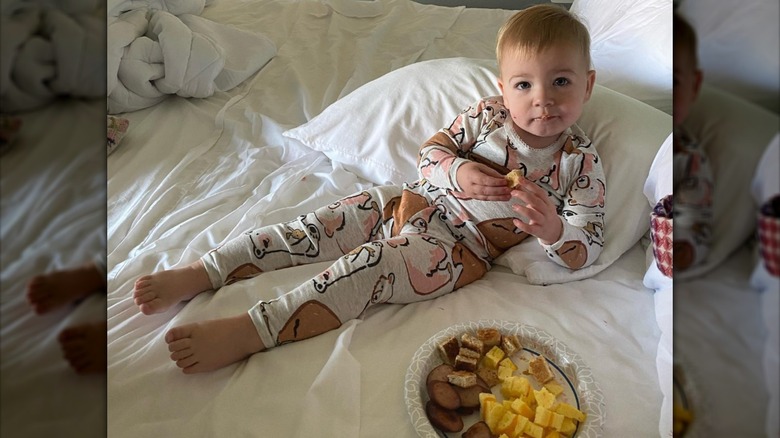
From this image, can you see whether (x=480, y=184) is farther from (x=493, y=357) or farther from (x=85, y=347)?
(x=85, y=347)

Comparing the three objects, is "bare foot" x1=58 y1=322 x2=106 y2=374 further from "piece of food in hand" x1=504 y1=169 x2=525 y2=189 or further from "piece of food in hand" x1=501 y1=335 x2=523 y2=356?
"piece of food in hand" x1=504 y1=169 x2=525 y2=189

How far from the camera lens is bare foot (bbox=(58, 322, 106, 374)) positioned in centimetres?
17

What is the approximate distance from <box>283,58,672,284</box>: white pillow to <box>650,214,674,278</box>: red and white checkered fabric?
0.11 m

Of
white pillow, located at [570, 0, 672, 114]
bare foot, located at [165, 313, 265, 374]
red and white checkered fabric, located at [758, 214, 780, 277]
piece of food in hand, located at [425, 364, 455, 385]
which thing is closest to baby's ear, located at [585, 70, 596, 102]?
white pillow, located at [570, 0, 672, 114]

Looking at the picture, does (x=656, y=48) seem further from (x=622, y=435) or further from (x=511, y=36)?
(x=622, y=435)

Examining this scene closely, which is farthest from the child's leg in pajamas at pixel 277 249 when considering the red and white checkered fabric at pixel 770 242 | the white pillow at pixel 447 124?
the red and white checkered fabric at pixel 770 242

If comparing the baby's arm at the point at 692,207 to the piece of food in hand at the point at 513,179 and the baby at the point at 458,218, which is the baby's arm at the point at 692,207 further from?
the piece of food in hand at the point at 513,179

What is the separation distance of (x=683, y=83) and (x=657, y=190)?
2.44 feet

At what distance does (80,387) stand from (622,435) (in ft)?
2.02

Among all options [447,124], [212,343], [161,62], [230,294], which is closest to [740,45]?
[212,343]

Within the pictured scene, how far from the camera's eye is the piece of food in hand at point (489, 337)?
0.77 m

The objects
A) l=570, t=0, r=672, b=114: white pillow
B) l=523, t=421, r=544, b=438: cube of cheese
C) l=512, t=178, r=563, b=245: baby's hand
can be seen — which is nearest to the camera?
l=523, t=421, r=544, b=438: cube of cheese

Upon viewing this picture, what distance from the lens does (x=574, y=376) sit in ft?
2.39

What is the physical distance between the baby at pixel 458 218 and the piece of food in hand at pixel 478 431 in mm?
222
